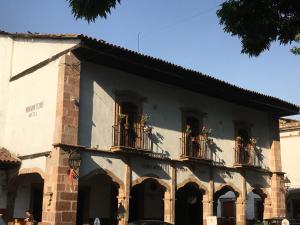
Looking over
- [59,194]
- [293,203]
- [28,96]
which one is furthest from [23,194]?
[293,203]

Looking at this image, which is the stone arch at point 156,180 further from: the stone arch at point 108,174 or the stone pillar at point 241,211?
the stone pillar at point 241,211

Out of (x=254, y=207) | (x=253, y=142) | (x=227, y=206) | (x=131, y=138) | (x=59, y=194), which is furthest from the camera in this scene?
(x=227, y=206)

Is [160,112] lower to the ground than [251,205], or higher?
higher

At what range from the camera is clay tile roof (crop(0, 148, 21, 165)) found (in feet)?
61.4

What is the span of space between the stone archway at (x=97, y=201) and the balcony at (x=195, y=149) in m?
3.41

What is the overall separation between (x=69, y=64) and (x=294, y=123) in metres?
21.6

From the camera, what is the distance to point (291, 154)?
3391 cm

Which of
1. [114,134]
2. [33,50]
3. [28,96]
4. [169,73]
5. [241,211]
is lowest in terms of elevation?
[241,211]

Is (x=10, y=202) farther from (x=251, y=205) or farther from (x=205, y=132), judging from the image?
(x=251, y=205)

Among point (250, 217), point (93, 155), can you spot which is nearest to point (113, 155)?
point (93, 155)

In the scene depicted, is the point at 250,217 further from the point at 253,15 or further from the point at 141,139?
the point at 253,15

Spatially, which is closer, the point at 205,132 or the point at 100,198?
the point at 100,198

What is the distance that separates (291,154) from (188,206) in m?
12.0

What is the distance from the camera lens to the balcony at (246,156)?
23.2 meters
